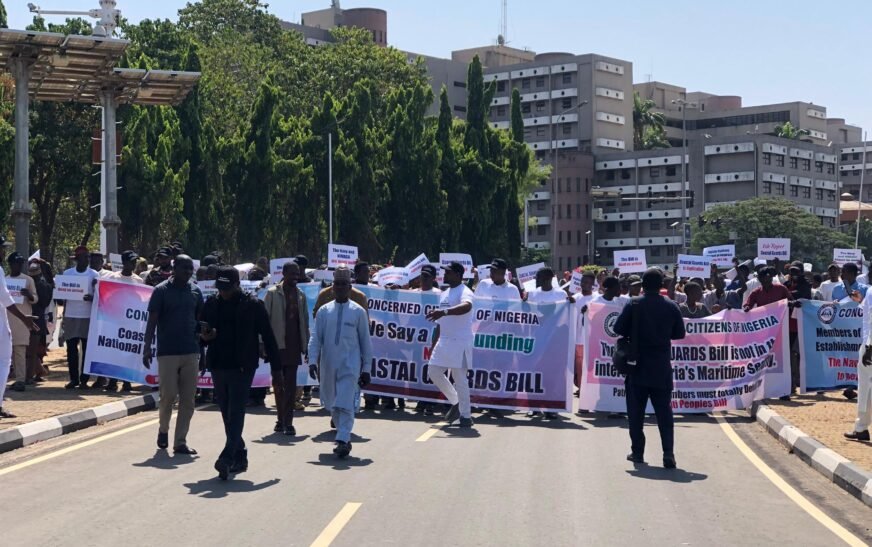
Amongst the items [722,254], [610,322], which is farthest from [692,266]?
[610,322]

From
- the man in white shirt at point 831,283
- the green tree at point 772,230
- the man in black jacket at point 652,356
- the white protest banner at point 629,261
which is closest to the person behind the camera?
the man in black jacket at point 652,356

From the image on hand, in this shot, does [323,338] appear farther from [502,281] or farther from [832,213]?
[832,213]

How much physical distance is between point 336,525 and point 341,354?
3.65 metres

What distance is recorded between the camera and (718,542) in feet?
28.1

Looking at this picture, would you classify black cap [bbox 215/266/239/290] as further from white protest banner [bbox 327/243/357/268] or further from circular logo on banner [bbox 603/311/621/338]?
white protest banner [bbox 327/243/357/268]

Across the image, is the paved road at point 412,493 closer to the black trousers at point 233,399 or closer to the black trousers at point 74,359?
the black trousers at point 233,399

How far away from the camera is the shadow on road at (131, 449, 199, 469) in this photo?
11656 millimetres

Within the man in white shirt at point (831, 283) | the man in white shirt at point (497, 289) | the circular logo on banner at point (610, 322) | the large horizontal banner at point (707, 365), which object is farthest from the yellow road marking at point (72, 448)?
the man in white shirt at point (831, 283)

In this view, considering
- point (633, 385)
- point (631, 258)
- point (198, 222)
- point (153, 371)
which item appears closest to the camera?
point (633, 385)

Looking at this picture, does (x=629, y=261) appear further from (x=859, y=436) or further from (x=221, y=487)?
(x=221, y=487)

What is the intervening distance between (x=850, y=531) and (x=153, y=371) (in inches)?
439

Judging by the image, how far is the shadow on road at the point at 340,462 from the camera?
38.2 ft

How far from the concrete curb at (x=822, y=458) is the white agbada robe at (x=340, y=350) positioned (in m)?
4.61

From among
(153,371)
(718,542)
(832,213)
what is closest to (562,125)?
(832,213)
